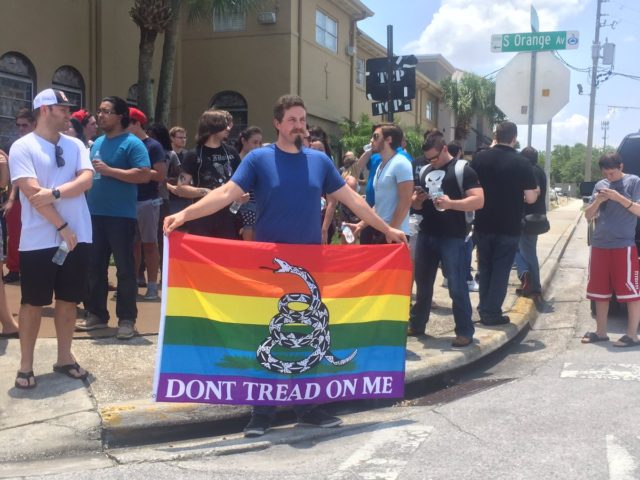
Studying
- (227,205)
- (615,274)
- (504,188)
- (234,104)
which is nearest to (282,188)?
(227,205)

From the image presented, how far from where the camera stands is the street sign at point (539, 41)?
9.34 meters

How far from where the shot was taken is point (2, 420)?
436 cm

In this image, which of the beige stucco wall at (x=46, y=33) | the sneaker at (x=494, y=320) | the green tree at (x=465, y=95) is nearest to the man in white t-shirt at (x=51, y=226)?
the sneaker at (x=494, y=320)

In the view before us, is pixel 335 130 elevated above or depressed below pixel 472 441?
above

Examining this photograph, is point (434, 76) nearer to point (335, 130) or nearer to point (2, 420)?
point (335, 130)

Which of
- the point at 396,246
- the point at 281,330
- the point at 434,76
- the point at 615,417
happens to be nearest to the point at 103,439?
the point at 281,330

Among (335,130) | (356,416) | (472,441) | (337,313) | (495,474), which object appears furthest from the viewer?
(335,130)

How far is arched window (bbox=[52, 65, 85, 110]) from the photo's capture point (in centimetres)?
1466

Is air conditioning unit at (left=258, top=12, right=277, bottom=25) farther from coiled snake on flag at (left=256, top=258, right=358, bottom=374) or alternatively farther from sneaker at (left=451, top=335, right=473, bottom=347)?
coiled snake on flag at (left=256, top=258, right=358, bottom=374)

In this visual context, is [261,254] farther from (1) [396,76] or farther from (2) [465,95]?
(2) [465,95]

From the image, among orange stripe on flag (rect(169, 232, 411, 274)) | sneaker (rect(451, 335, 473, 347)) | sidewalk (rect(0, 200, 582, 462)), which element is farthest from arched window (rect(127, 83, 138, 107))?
orange stripe on flag (rect(169, 232, 411, 274))

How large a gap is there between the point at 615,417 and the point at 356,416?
1.73 meters

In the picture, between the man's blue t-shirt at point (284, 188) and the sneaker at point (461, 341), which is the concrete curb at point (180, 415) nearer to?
the sneaker at point (461, 341)

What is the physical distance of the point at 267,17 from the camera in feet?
62.0
